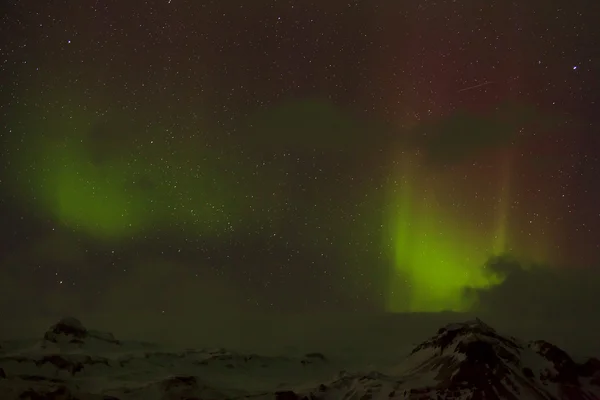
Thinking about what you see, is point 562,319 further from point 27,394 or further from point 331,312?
point 27,394

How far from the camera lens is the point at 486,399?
237 inches

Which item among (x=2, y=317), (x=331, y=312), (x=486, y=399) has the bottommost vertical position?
(x=486, y=399)

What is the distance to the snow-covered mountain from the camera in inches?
223

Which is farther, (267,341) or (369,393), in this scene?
(267,341)

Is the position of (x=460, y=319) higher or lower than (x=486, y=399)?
higher

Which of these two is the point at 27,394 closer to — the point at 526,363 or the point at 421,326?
the point at 421,326

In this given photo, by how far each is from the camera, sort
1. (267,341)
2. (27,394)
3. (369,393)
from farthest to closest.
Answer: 1. (27,394)
2. (267,341)
3. (369,393)

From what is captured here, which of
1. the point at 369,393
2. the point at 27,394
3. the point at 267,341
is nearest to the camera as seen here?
the point at 369,393

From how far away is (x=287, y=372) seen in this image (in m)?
5.84

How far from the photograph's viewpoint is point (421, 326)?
18.7 feet

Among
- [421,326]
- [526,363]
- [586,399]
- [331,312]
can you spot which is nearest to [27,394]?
[331,312]

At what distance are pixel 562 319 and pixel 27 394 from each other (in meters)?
5.99

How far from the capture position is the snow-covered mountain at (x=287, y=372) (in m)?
5.66

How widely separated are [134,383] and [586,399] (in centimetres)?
504
